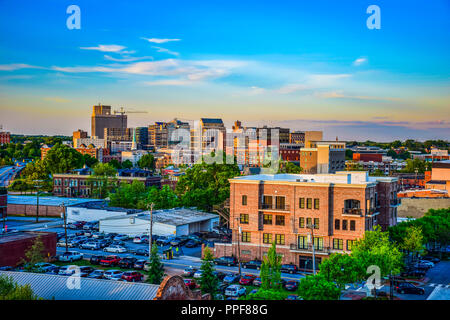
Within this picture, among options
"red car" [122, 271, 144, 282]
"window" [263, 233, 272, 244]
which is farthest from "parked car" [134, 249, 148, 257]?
"window" [263, 233, 272, 244]

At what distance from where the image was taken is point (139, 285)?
19.9 m

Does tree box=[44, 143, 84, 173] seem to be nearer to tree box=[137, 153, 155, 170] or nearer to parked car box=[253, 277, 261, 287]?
tree box=[137, 153, 155, 170]

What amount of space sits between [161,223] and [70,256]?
10632mm

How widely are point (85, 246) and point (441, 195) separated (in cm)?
4328

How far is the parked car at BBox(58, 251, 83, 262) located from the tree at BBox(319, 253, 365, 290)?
61.3 ft

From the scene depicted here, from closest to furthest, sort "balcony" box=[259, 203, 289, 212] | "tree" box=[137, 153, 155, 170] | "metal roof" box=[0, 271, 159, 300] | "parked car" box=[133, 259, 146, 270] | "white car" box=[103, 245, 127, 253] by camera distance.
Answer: "metal roof" box=[0, 271, 159, 300] < "parked car" box=[133, 259, 146, 270] < "balcony" box=[259, 203, 289, 212] < "white car" box=[103, 245, 127, 253] < "tree" box=[137, 153, 155, 170]

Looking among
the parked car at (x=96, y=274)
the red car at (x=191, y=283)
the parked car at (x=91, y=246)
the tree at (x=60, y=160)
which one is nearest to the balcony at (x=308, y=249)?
the red car at (x=191, y=283)

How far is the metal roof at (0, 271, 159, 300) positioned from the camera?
64.0 feet

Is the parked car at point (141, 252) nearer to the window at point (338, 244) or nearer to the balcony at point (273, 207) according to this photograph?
the balcony at point (273, 207)

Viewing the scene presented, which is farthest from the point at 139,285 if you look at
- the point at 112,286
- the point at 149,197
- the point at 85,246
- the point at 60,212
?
the point at 60,212

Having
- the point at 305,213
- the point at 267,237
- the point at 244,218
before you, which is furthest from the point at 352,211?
the point at 244,218

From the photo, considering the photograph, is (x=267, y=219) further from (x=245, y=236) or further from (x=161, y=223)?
(x=161, y=223)

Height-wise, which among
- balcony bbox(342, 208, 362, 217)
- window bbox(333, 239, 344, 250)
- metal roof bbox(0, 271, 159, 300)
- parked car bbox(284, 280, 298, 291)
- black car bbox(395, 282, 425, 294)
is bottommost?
black car bbox(395, 282, 425, 294)
